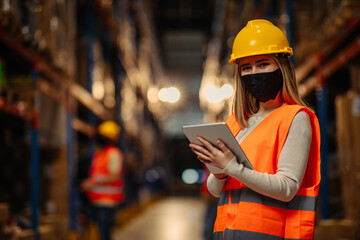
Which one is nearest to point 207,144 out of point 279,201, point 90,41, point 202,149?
point 202,149

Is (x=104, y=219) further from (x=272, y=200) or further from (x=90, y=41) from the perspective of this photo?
(x=272, y=200)

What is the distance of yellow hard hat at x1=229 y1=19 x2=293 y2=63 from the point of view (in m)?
1.96

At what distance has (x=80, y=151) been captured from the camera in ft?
32.6

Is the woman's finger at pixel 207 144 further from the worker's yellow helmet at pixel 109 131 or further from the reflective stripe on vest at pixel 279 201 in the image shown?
the worker's yellow helmet at pixel 109 131

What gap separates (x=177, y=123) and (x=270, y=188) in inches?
1597

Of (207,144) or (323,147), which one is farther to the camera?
(323,147)

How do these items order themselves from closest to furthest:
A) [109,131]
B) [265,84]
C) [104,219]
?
[265,84], [104,219], [109,131]

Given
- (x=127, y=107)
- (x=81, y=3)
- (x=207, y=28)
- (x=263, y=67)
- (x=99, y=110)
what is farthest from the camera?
(x=207, y=28)

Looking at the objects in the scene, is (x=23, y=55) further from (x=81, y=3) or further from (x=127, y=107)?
(x=127, y=107)

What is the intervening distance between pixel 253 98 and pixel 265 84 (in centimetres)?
18

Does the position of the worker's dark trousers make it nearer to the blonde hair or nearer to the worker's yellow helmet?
the worker's yellow helmet

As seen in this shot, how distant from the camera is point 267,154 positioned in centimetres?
187

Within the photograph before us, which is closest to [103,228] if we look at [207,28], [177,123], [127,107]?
[127,107]

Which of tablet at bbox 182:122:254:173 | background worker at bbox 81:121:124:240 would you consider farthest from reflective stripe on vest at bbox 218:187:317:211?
background worker at bbox 81:121:124:240
